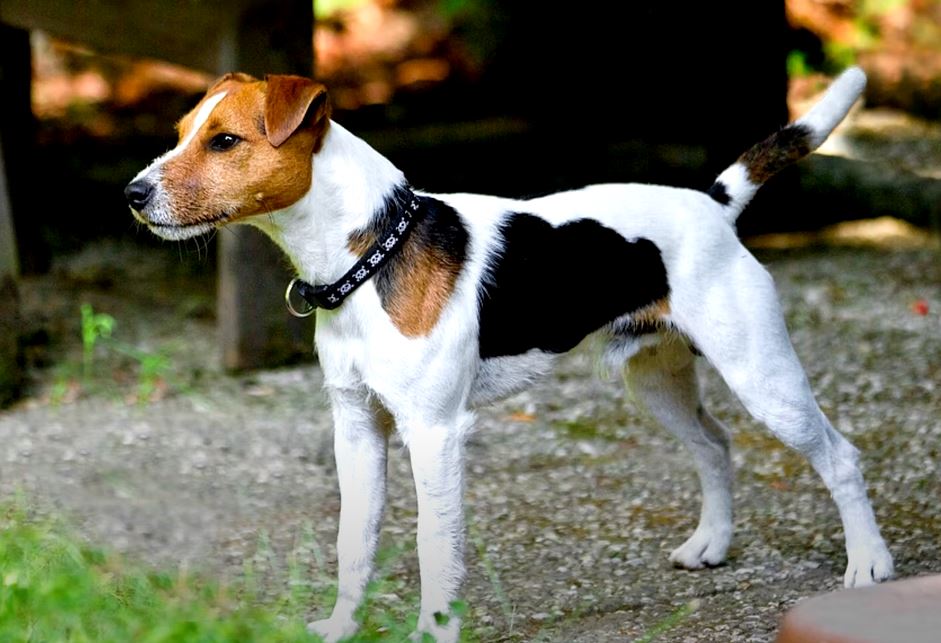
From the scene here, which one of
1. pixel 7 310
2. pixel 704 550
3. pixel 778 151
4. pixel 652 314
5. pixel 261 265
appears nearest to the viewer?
pixel 652 314

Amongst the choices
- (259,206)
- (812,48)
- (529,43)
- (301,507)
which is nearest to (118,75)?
(529,43)

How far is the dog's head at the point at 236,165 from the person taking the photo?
3.96m

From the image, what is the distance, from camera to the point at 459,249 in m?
4.22

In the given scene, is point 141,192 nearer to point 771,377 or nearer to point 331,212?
point 331,212

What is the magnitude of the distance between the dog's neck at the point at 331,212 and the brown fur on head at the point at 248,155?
0.20 feet

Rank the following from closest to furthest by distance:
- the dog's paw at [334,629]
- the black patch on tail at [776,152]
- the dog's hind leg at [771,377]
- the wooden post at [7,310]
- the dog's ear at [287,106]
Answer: the dog's ear at [287,106] → the dog's paw at [334,629] → the dog's hind leg at [771,377] → the black patch on tail at [776,152] → the wooden post at [7,310]

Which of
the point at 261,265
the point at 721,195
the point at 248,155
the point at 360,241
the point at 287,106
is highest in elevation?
the point at 287,106

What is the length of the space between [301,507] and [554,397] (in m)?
1.80

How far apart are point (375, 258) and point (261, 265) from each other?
3.05 metres

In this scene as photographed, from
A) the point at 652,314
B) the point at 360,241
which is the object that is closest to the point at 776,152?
the point at 652,314

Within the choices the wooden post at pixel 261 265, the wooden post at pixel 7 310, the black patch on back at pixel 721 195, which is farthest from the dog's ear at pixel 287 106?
the wooden post at pixel 7 310

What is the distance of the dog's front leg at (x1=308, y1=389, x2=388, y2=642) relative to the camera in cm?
427

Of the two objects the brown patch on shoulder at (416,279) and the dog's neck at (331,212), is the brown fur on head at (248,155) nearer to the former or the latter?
the dog's neck at (331,212)

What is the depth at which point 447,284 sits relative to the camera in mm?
4148
